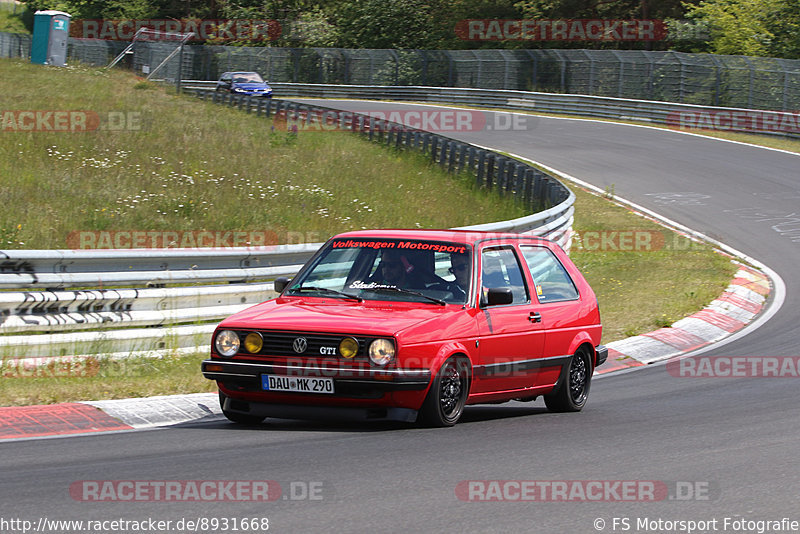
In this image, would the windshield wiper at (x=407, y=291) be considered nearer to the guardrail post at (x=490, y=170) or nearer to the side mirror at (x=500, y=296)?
the side mirror at (x=500, y=296)

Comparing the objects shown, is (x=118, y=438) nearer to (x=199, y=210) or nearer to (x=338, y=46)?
(x=199, y=210)

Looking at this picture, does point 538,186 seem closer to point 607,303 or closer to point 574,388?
point 607,303

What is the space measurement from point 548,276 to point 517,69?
42.1 metres

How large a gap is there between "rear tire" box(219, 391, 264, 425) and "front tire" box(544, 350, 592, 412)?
2.68 meters

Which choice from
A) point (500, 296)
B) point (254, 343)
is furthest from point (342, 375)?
point (500, 296)

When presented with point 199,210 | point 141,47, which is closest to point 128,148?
point 199,210

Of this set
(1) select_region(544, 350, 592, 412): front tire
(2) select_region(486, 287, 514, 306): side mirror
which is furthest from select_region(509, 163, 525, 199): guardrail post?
(2) select_region(486, 287, 514, 306): side mirror

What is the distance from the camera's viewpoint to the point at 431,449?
693cm

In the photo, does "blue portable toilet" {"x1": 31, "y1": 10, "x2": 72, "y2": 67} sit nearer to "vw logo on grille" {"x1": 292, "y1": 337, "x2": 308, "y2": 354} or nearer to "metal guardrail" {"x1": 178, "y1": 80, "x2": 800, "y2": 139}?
"metal guardrail" {"x1": 178, "y1": 80, "x2": 800, "y2": 139}

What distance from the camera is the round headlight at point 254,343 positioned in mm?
7582

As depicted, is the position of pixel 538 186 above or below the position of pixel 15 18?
below

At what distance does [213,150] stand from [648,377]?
53.9ft

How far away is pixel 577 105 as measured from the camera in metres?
45.4

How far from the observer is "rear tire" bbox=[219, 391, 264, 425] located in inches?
307
